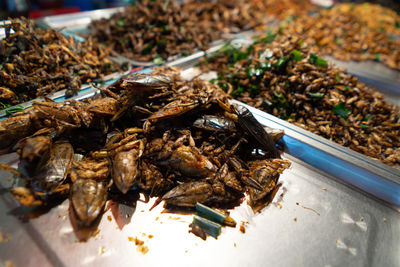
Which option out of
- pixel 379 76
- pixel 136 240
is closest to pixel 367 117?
pixel 379 76

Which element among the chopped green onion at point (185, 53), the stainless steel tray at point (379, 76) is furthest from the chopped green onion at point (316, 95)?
the chopped green onion at point (185, 53)

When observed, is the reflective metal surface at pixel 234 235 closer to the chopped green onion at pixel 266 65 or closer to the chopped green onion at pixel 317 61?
the chopped green onion at pixel 317 61

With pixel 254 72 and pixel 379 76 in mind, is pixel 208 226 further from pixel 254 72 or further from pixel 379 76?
pixel 379 76

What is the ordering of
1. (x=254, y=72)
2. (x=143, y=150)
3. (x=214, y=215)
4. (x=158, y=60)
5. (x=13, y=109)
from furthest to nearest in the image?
(x=158, y=60)
(x=254, y=72)
(x=13, y=109)
(x=143, y=150)
(x=214, y=215)

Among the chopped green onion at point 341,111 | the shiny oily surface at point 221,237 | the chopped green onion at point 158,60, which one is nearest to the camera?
the shiny oily surface at point 221,237

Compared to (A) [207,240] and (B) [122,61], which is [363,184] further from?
(B) [122,61]

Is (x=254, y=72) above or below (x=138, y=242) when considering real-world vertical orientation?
above

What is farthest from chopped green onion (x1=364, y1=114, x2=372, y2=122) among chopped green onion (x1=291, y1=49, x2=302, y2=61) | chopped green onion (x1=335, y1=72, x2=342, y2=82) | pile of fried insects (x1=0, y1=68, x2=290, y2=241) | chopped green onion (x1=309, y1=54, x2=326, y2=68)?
pile of fried insects (x1=0, y1=68, x2=290, y2=241)
